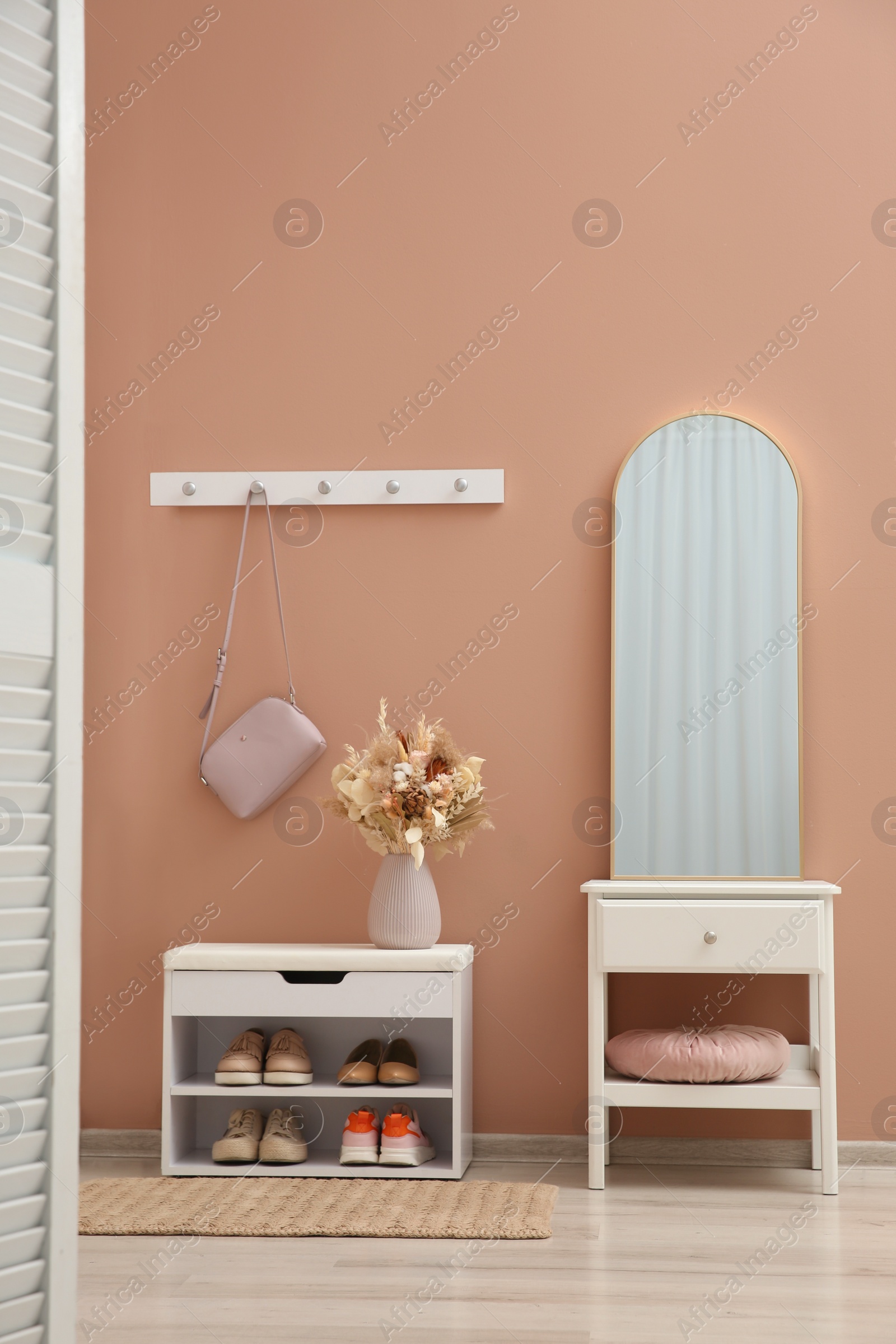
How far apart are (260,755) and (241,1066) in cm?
77

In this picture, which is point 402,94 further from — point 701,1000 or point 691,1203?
point 691,1203

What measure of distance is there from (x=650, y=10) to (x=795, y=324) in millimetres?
952

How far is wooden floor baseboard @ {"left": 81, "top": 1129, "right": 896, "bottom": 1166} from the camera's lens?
2.85 meters

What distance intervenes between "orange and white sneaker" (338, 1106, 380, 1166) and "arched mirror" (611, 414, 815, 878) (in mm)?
841

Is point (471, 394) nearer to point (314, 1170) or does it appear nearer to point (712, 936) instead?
point (712, 936)

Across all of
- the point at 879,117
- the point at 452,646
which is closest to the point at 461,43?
the point at 879,117

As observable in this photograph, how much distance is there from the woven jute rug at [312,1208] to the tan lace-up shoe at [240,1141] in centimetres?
5

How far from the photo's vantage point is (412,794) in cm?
274

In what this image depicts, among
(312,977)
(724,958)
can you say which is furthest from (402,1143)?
(724,958)

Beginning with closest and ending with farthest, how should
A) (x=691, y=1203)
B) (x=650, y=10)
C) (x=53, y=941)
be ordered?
1. (x=53, y=941)
2. (x=691, y=1203)
3. (x=650, y=10)

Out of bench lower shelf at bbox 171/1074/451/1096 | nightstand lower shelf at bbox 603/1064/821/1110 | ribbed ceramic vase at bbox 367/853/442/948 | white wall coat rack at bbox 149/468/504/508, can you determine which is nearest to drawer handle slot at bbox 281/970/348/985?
ribbed ceramic vase at bbox 367/853/442/948

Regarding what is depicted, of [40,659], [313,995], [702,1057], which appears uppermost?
[40,659]

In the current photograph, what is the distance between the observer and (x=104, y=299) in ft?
10.6

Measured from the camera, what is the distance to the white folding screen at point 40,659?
1.24m
